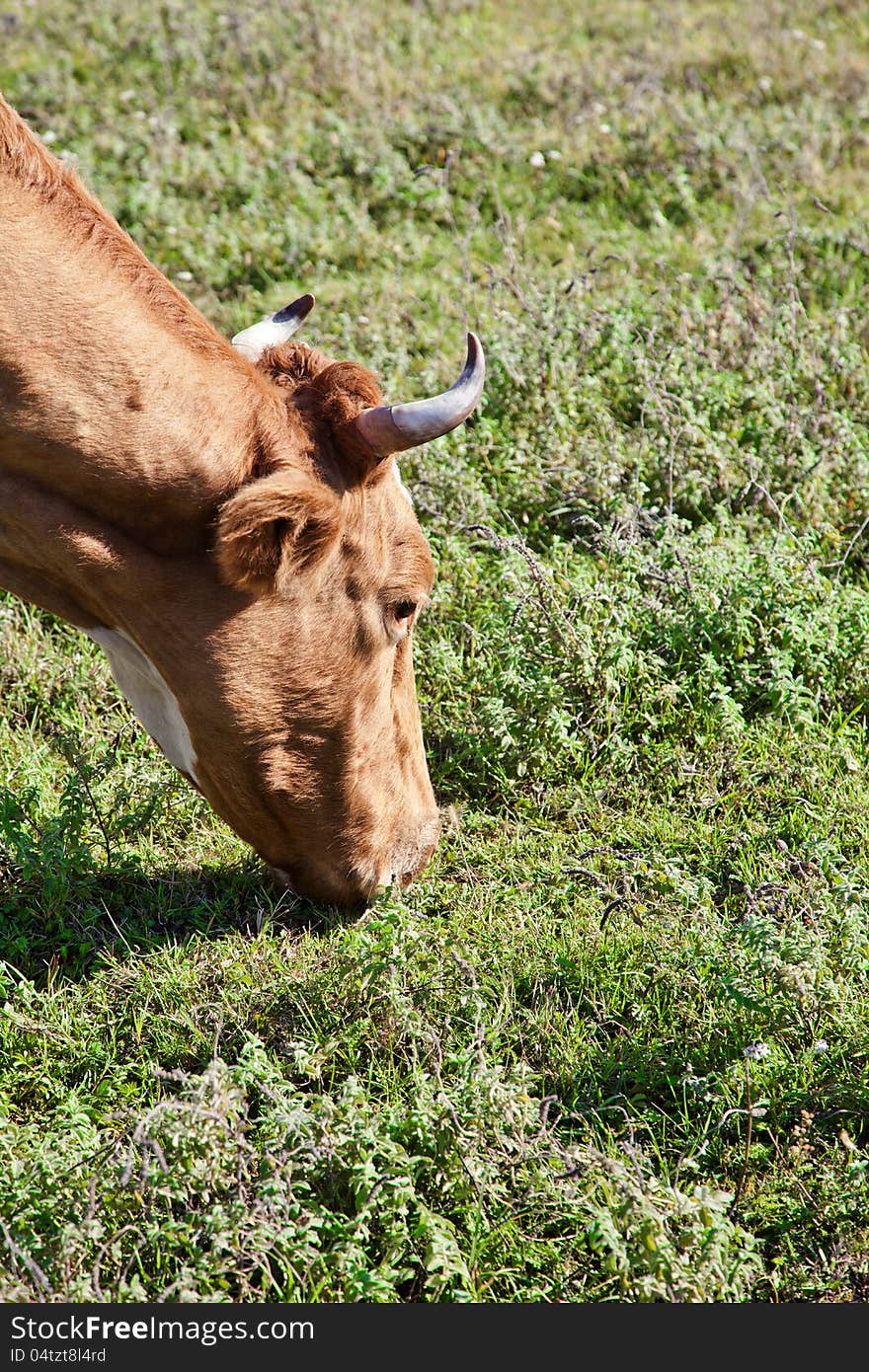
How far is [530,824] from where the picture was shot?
4.83m

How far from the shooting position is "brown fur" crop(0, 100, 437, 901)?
10.9 feet

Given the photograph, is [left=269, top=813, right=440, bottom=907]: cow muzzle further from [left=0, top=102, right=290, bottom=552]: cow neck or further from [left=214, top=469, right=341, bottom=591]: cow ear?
[left=0, top=102, right=290, bottom=552]: cow neck

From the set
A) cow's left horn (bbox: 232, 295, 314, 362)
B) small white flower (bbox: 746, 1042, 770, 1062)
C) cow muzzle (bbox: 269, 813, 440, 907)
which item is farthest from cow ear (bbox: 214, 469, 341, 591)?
small white flower (bbox: 746, 1042, 770, 1062)

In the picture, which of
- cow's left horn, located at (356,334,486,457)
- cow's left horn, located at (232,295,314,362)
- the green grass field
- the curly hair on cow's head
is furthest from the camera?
cow's left horn, located at (232,295,314,362)

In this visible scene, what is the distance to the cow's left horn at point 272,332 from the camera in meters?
4.00

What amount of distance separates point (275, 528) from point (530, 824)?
6.04 feet

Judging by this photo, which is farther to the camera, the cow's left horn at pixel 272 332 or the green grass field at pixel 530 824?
the cow's left horn at pixel 272 332

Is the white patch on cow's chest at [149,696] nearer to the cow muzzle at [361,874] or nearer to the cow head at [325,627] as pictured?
the cow head at [325,627]

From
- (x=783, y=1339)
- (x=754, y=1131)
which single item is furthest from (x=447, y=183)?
(x=783, y=1339)

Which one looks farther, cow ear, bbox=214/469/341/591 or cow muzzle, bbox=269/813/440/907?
cow muzzle, bbox=269/813/440/907

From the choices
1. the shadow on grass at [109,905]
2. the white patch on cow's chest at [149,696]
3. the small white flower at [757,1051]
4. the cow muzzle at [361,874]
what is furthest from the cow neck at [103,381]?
the small white flower at [757,1051]

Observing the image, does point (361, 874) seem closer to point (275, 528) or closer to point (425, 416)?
point (275, 528)

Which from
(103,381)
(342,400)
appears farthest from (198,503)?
(342,400)

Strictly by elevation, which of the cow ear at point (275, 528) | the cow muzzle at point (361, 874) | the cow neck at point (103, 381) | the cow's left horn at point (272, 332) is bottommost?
the cow muzzle at point (361, 874)
